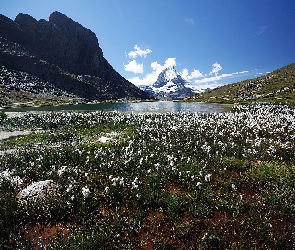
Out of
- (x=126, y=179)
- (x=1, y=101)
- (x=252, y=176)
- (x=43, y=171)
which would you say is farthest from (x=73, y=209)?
(x=1, y=101)

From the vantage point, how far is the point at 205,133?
89.8ft

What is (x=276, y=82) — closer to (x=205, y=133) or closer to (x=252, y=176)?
(x=205, y=133)

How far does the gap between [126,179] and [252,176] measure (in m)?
7.32

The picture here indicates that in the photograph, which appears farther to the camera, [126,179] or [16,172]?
[16,172]

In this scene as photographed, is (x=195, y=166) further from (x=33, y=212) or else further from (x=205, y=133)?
(x=205, y=133)

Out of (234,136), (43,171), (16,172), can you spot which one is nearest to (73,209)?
(43,171)

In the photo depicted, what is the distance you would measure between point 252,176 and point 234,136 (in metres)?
10.8

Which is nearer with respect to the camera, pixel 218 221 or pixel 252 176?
pixel 218 221

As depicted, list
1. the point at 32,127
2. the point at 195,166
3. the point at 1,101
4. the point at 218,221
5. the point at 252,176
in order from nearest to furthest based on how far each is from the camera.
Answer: the point at 218,221
the point at 252,176
the point at 195,166
the point at 32,127
the point at 1,101

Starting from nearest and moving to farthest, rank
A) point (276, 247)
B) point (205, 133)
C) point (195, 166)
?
1. point (276, 247)
2. point (195, 166)
3. point (205, 133)

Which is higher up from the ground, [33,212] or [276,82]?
[276,82]

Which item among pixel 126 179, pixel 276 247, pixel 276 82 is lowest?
pixel 276 247

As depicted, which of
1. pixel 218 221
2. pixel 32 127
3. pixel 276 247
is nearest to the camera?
pixel 276 247

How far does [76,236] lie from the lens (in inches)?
362
